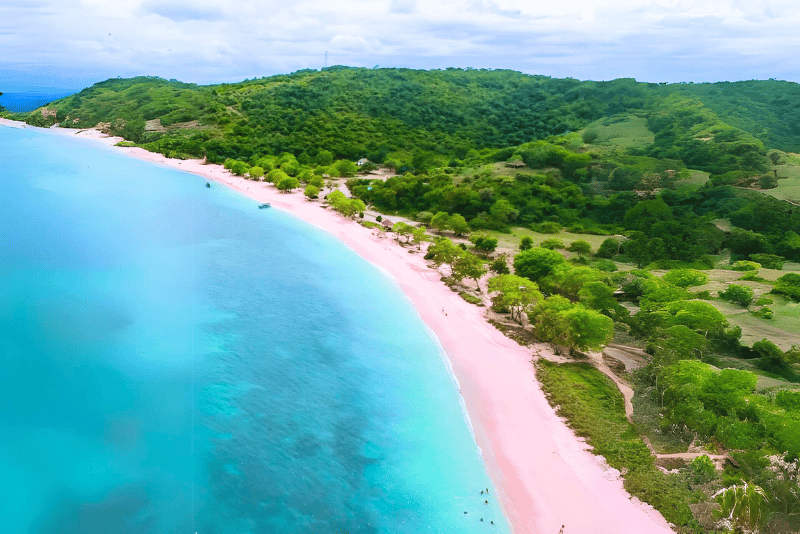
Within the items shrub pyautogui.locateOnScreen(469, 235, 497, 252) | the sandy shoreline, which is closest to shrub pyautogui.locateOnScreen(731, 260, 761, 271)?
shrub pyautogui.locateOnScreen(469, 235, 497, 252)

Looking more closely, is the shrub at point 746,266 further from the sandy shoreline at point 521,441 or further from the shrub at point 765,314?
the sandy shoreline at point 521,441

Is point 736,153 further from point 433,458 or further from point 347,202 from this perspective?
point 433,458

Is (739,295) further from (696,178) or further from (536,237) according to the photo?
(696,178)

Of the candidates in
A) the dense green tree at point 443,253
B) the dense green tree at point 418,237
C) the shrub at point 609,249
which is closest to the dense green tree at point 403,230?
the dense green tree at point 418,237

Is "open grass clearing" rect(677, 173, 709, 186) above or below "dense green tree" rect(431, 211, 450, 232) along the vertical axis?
above

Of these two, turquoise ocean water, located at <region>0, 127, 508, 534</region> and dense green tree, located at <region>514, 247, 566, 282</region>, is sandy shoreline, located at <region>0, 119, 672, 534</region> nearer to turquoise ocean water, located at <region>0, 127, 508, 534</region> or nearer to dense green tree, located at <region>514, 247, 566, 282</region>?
turquoise ocean water, located at <region>0, 127, 508, 534</region>
